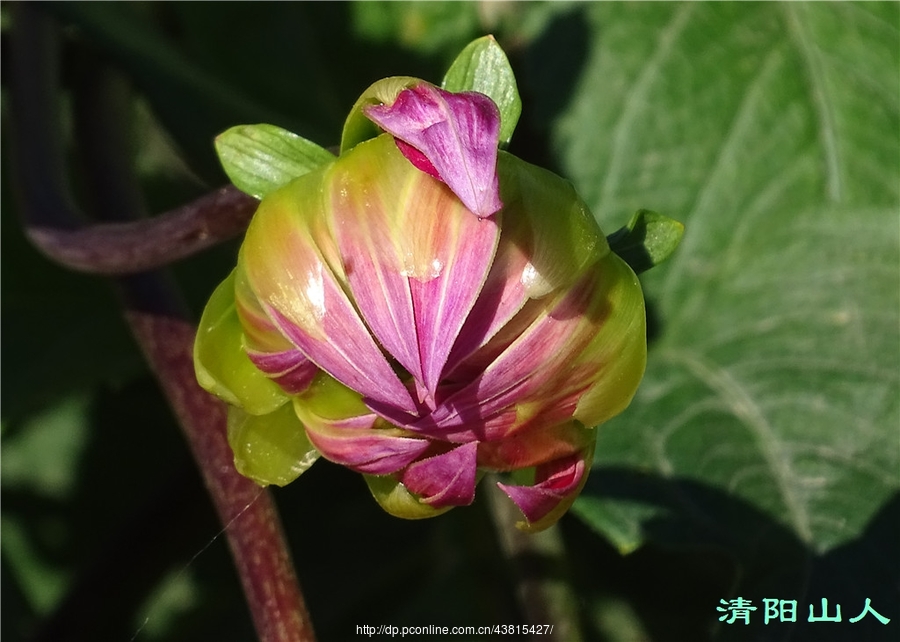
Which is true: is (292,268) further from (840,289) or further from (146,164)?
(146,164)

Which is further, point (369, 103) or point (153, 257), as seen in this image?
point (153, 257)

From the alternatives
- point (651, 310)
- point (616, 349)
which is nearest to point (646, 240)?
point (616, 349)

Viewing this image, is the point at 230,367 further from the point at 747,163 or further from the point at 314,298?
the point at 747,163

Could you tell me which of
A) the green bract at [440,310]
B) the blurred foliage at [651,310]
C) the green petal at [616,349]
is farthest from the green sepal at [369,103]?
the blurred foliage at [651,310]

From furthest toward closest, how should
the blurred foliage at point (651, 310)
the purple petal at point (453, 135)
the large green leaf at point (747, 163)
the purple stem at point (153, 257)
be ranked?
the large green leaf at point (747, 163) → the blurred foliage at point (651, 310) → the purple stem at point (153, 257) → the purple petal at point (453, 135)

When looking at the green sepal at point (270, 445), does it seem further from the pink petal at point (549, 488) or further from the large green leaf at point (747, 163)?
the large green leaf at point (747, 163)

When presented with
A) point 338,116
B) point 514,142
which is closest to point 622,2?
point 514,142
